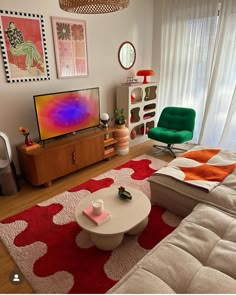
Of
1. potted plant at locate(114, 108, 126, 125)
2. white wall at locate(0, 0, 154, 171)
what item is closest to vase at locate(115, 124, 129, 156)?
potted plant at locate(114, 108, 126, 125)

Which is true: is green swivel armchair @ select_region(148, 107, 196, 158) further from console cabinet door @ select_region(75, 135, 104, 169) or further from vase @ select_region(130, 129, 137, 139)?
console cabinet door @ select_region(75, 135, 104, 169)

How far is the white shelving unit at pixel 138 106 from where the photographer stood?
3664mm

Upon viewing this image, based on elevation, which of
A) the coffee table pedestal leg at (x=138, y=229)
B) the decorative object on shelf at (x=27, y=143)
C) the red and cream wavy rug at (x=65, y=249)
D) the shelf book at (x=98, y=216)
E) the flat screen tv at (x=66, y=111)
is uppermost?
the flat screen tv at (x=66, y=111)

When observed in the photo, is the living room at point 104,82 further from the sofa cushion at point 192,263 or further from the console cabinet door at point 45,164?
the sofa cushion at point 192,263

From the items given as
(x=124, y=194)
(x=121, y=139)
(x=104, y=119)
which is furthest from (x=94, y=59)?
(x=124, y=194)

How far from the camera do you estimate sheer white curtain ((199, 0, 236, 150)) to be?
3135 mm

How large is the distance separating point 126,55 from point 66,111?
65.5 inches

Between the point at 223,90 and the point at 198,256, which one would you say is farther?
the point at 223,90

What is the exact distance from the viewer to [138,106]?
388cm

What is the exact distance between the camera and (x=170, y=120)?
12.3 ft

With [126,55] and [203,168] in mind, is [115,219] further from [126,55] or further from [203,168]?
[126,55]

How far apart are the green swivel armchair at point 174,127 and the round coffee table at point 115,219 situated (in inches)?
60.5

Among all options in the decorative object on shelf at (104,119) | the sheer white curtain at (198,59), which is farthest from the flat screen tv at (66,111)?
the sheer white curtain at (198,59)

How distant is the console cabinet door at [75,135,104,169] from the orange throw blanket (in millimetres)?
1190
